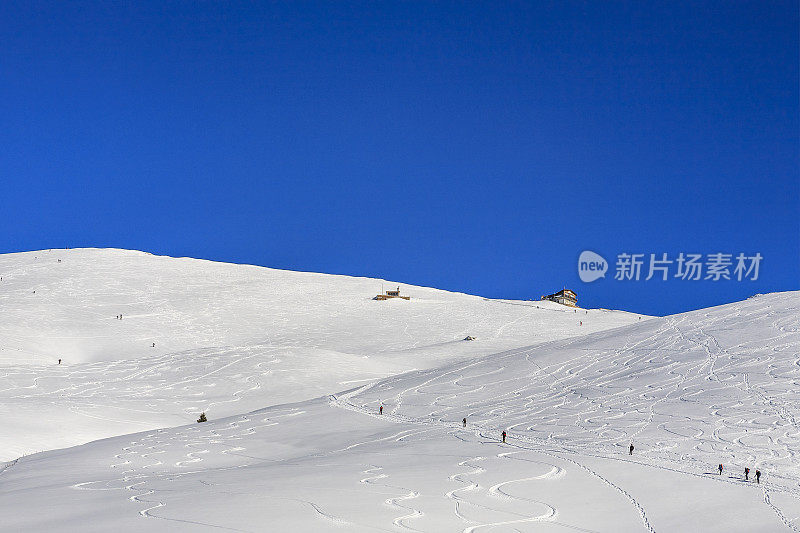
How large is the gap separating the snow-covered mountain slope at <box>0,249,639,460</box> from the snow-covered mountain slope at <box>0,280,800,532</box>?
440 centimetres

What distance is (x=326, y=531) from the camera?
44.2 ft

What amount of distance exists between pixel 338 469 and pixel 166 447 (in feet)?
30.3

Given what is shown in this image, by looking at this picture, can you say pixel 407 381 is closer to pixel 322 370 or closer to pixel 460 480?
pixel 322 370

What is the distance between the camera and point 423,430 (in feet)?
90.2

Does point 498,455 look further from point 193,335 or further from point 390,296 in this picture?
point 390,296

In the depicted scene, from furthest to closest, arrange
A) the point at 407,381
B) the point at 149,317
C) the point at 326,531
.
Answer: the point at 149,317 → the point at 407,381 → the point at 326,531

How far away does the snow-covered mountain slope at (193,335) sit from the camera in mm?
36312

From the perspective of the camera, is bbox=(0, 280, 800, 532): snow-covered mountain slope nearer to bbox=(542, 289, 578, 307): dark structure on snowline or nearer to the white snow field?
the white snow field

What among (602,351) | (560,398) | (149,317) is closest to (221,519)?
(560,398)

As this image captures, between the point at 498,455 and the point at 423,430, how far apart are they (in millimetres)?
6151

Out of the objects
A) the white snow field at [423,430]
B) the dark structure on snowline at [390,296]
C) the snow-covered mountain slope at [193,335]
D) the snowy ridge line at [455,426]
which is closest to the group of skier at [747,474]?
the white snow field at [423,430]

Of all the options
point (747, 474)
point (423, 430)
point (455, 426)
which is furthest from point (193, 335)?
point (747, 474)

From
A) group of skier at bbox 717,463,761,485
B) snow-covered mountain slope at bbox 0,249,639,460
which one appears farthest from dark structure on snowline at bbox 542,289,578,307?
group of skier at bbox 717,463,761,485

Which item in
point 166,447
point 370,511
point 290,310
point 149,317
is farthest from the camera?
point 290,310
